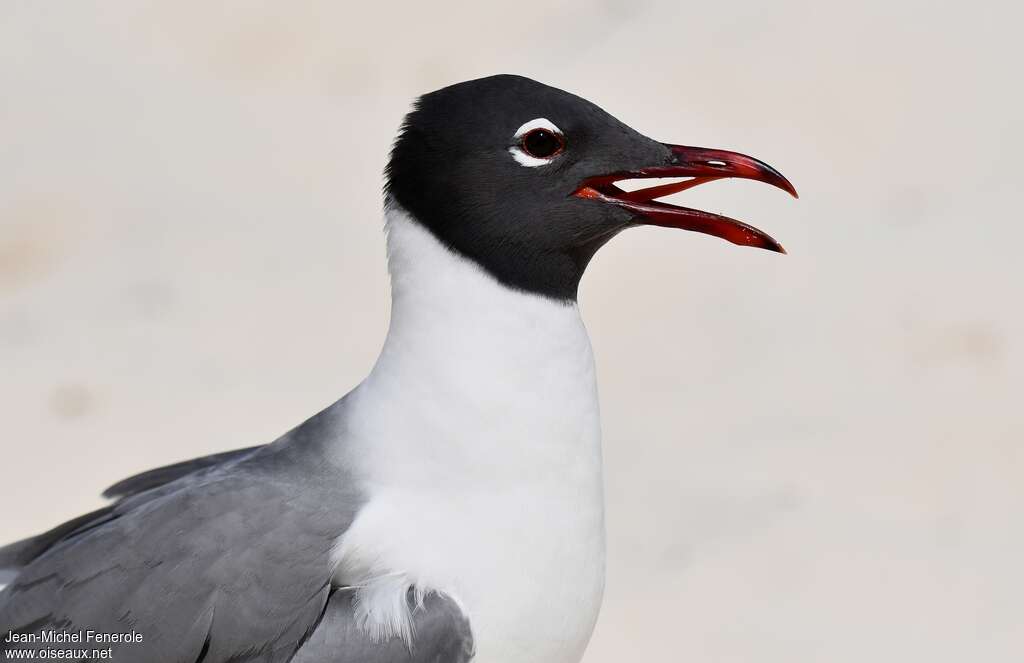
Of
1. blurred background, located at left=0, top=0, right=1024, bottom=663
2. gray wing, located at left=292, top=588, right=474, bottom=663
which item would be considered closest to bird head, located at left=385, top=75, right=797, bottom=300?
gray wing, located at left=292, top=588, right=474, bottom=663

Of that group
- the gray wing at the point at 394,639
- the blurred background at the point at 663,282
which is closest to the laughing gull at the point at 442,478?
the gray wing at the point at 394,639

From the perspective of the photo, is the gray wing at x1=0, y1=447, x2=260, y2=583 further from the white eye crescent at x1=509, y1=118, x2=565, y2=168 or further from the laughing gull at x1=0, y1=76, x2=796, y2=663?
the white eye crescent at x1=509, y1=118, x2=565, y2=168

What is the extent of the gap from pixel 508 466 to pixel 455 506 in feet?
0.28

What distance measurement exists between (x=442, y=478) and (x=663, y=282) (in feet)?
8.64

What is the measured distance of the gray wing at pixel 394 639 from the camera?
1.75 m

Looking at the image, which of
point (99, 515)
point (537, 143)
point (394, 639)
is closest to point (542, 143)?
point (537, 143)

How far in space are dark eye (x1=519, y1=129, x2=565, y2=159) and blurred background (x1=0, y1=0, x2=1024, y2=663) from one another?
61.1 inches

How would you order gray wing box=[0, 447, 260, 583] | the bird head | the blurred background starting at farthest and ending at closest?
the blurred background → gray wing box=[0, 447, 260, 583] → the bird head

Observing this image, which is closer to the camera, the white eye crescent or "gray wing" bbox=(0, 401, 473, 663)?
"gray wing" bbox=(0, 401, 473, 663)

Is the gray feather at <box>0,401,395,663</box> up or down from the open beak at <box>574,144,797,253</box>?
down

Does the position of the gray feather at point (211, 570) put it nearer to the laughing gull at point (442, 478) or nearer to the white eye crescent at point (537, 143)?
the laughing gull at point (442, 478)

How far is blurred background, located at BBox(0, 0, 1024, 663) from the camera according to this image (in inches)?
133

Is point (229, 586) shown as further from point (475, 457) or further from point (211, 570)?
point (475, 457)

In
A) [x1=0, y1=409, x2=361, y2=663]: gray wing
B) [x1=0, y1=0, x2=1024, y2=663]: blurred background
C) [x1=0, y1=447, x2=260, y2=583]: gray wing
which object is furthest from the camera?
[x1=0, y1=0, x2=1024, y2=663]: blurred background
